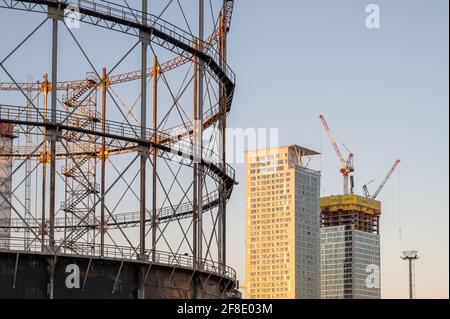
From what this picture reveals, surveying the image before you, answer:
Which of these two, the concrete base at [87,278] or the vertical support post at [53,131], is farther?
the vertical support post at [53,131]

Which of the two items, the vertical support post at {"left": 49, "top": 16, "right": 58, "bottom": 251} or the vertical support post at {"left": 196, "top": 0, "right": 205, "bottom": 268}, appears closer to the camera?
the vertical support post at {"left": 49, "top": 16, "right": 58, "bottom": 251}

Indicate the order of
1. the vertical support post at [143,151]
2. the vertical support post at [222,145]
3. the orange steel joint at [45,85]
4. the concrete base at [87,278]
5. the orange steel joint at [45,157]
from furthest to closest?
the orange steel joint at [45,85] → the orange steel joint at [45,157] → the vertical support post at [222,145] → the vertical support post at [143,151] → the concrete base at [87,278]

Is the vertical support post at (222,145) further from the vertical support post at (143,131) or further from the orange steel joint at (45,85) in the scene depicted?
the orange steel joint at (45,85)

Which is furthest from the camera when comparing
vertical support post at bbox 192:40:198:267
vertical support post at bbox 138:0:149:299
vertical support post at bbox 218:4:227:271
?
vertical support post at bbox 218:4:227:271

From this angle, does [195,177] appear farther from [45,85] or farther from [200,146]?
[45,85]

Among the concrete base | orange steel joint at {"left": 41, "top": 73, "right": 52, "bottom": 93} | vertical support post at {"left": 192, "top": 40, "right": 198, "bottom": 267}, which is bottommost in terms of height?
the concrete base

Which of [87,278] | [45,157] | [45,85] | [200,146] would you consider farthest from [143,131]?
[45,85]

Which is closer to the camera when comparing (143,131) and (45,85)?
(143,131)

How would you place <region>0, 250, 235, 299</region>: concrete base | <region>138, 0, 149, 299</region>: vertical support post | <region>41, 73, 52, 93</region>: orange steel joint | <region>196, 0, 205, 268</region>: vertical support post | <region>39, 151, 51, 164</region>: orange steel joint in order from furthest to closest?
<region>41, 73, 52, 93</region>: orange steel joint → <region>39, 151, 51, 164</region>: orange steel joint → <region>196, 0, 205, 268</region>: vertical support post → <region>138, 0, 149, 299</region>: vertical support post → <region>0, 250, 235, 299</region>: concrete base

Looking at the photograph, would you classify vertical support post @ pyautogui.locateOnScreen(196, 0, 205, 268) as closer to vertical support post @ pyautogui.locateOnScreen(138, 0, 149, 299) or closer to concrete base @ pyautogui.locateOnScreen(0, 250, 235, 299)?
concrete base @ pyautogui.locateOnScreen(0, 250, 235, 299)

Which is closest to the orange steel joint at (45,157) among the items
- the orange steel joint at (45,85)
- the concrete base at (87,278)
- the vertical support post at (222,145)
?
the orange steel joint at (45,85)

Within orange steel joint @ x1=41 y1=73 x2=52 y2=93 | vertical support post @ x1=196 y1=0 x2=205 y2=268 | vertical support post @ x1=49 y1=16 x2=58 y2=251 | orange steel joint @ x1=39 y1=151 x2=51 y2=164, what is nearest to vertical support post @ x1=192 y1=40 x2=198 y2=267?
vertical support post @ x1=196 y1=0 x2=205 y2=268

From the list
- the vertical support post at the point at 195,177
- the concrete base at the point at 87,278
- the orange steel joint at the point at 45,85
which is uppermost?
the orange steel joint at the point at 45,85
